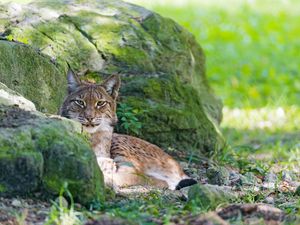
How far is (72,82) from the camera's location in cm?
739

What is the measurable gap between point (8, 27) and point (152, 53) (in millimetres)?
1592

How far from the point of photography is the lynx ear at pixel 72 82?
24.0ft

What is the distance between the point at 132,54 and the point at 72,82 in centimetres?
129

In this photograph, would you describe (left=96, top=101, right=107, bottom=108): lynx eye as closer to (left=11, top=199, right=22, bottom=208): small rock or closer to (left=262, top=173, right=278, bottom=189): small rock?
(left=262, top=173, right=278, bottom=189): small rock

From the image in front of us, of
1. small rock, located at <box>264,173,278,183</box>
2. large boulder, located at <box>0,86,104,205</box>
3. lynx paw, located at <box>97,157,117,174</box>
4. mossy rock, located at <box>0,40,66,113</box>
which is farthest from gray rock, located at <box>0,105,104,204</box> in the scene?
small rock, located at <box>264,173,278,183</box>

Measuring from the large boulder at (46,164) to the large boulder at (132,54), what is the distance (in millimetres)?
2319

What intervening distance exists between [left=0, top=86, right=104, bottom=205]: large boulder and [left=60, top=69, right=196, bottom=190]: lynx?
1643 millimetres

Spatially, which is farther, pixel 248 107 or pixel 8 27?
pixel 248 107

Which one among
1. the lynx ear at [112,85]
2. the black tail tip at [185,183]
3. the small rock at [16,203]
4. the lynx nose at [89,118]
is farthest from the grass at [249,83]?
the lynx ear at [112,85]

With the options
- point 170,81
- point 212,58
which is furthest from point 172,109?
point 212,58

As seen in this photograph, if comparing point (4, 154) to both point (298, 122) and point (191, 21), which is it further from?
point (191, 21)

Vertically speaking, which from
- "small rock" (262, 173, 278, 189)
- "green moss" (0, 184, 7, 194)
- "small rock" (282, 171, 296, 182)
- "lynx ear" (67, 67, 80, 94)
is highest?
"green moss" (0, 184, 7, 194)

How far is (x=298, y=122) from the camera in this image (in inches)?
456

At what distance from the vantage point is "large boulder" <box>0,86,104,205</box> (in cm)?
515
